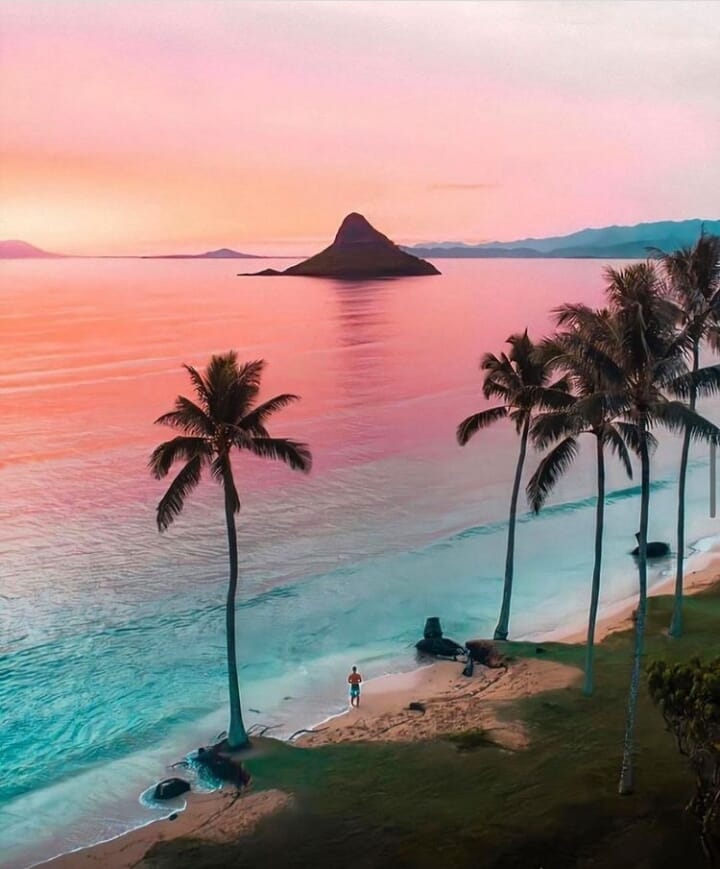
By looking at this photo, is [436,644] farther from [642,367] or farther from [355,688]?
[642,367]

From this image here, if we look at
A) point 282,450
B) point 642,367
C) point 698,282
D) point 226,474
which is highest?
point 698,282

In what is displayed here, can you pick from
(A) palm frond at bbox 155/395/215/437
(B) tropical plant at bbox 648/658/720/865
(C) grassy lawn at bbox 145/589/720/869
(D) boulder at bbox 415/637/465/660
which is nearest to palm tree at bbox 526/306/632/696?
(C) grassy lawn at bbox 145/589/720/869

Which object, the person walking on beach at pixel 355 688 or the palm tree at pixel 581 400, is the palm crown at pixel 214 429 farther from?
the person walking on beach at pixel 355 688

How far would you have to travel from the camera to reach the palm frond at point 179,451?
75.3 feet

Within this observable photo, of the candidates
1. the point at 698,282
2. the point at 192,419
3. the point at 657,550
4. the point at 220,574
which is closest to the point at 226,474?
the point at 192,419

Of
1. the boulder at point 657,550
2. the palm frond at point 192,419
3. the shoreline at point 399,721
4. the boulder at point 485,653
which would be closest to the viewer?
the shoreline at point 399,721

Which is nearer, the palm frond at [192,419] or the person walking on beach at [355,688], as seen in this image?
the palm frond at [192,419]

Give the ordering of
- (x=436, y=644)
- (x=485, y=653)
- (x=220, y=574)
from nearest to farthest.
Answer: (x=485, y=653), (x=436, y=644), (x=220, y=574)

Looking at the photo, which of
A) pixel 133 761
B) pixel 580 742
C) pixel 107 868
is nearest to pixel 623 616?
pixel 580 742

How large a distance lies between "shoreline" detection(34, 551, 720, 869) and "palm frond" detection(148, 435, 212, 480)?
27.4 feet

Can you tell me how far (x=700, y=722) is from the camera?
54.6 ft

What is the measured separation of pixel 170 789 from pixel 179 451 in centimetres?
873

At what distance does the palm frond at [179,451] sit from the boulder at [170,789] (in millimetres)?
7984

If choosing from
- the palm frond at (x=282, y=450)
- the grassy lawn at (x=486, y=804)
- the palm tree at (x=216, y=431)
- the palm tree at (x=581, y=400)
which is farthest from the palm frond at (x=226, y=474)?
the palm tree at (x=581, y=400)
